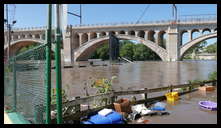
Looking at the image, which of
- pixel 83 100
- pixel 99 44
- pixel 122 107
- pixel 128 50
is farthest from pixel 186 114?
pixel 128 50

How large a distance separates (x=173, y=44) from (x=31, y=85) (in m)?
53.3

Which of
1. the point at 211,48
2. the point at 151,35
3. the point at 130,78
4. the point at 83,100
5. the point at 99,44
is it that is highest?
the point at 211,48

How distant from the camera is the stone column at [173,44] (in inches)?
2170

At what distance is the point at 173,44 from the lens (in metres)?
56.1

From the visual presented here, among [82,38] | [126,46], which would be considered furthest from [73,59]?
[126,46]

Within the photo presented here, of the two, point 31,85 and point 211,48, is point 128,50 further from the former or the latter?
point 31,85

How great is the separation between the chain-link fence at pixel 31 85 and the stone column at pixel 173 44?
5152 cm

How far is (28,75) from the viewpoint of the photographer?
208 inches

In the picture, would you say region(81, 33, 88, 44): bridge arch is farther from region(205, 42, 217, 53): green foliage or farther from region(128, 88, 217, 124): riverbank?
region(205, 42, 217, 53): green foliage

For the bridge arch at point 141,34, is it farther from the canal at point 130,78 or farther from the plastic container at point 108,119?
the plastic container at point 108,119

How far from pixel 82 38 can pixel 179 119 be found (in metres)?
62.3

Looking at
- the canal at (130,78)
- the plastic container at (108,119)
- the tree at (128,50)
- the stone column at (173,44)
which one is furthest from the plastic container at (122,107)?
the tree at (128,50)

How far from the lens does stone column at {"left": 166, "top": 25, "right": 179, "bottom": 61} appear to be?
181 feet

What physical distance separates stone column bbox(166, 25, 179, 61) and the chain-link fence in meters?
51.5
